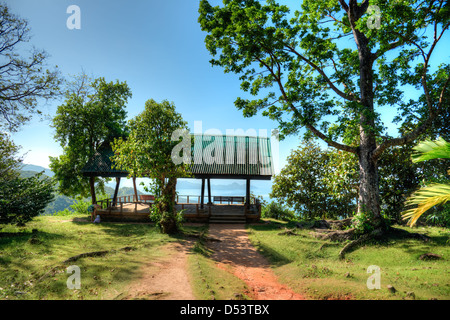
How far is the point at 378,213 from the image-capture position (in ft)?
34.9

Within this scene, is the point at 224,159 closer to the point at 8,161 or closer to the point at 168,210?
the point at 168,210

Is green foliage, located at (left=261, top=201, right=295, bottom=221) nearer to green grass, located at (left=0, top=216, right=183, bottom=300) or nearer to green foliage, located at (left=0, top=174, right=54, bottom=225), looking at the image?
green grass, located at (left=0, top=216, right=183, bottom=300)

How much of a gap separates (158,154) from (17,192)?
8.74 metres

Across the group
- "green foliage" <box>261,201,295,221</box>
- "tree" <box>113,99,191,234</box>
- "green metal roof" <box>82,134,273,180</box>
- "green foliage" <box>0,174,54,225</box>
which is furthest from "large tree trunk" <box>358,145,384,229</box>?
"green foliage" <box>0,174,54,225</box>

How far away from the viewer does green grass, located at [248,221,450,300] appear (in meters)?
5.50

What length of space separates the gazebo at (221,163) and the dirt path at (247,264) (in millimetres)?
4595

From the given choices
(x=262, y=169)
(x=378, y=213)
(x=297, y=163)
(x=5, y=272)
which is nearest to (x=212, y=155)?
(x=262, y=169)

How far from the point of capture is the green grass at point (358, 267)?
550 centimetres

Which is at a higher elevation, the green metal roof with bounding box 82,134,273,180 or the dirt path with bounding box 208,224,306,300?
the green metal roof with bounding box 82,134,273,180

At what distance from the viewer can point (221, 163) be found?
64.2 feet

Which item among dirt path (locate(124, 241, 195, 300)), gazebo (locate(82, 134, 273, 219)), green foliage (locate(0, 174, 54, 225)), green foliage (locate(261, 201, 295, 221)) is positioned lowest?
green foliage (locate(261, 201, 295, 221))

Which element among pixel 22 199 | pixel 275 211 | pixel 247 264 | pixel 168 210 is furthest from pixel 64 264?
pixel 275 211

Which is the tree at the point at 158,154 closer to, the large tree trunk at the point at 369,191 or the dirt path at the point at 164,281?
the dirt path at the point at 164,281

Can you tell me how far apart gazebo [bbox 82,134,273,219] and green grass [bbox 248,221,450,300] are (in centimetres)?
703
